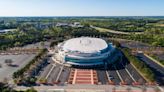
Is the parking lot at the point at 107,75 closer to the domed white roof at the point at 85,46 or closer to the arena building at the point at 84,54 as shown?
the arena building at the point at 84,54

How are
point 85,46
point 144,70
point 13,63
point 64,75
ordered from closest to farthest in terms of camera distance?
1. point 144,70
2. point 64,75
3. point 13,63
4. point 85,46

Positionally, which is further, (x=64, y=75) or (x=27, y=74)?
(x=64, y=75)

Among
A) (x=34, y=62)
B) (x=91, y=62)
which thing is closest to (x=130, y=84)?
(x=91, y=62)

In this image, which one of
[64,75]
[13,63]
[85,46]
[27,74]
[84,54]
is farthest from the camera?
[85,46]

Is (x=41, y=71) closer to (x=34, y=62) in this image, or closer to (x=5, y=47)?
(x=34, y=62)

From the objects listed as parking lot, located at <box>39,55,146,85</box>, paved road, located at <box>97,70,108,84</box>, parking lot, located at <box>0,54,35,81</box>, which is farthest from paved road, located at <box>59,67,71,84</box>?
parking lot, located at <box>0,54,35,81</box>

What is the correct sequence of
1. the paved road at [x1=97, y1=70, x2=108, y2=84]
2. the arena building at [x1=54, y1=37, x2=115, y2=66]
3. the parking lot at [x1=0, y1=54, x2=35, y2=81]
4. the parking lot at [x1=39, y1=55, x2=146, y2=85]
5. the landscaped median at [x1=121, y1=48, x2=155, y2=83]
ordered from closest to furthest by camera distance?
the landscaped median at [x1=121, y1=48, x2=155, y2=83] → the parking lot at [x1=39, y1=55, x2=146, y2=85] → the paved road at [x1=97, y1=70, x2=108, y2=84] → the parking lot at [x1=0, y1=54, x2=35, y2=81] → the arena building at [x1=54, y1=37, x2=115, y2=66]

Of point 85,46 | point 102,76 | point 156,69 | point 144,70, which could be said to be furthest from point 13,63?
point 156,69

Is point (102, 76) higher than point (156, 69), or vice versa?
point (156, 69)

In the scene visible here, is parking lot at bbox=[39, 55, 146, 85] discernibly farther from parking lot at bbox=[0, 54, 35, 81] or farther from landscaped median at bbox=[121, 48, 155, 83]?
parking lot at bbox=[0, 54, 35, 81]

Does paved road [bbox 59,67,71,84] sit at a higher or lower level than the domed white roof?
lower

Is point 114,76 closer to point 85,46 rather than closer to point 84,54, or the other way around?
point 84,54

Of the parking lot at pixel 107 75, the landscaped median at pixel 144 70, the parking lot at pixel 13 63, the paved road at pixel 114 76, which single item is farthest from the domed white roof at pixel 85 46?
the parking lot at pixel 13 63
